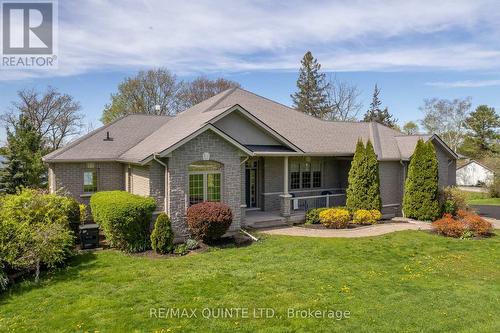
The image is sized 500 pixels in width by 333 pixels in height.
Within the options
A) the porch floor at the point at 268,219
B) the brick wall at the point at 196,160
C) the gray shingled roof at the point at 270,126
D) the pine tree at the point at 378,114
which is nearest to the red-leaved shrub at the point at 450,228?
the gray shingled roof at the point at 270,126

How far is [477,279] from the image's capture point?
36.3ft

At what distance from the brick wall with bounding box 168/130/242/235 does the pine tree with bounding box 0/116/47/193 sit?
15.3m

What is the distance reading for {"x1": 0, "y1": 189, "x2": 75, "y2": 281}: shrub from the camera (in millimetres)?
10418

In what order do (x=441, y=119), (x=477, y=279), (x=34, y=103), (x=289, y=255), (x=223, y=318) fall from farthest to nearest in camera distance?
(x=441, y=119) < (x=34, y=103) < (x=289, y=255) < (x=477, y=279) < (x=223, y=318)

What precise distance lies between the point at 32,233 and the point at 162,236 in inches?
159

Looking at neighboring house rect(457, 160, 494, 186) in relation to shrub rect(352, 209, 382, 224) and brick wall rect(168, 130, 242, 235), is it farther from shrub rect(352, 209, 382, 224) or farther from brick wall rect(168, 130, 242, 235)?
brick wall rect(168, 130, 242, 235)

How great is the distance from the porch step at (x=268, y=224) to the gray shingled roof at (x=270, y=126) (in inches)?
155

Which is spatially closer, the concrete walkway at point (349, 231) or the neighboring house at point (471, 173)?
the concrete walkway at point (349, 231)

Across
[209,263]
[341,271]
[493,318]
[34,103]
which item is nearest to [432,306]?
[493,318]

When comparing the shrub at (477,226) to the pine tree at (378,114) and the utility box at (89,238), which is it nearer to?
the utility box at (89,238)

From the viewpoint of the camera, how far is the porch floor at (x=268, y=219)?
57.0 ft

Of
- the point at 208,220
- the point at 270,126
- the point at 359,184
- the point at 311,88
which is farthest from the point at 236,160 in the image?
the point at 311,88

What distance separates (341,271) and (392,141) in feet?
45.3

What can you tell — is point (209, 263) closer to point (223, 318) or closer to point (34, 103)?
point (223, 318)
